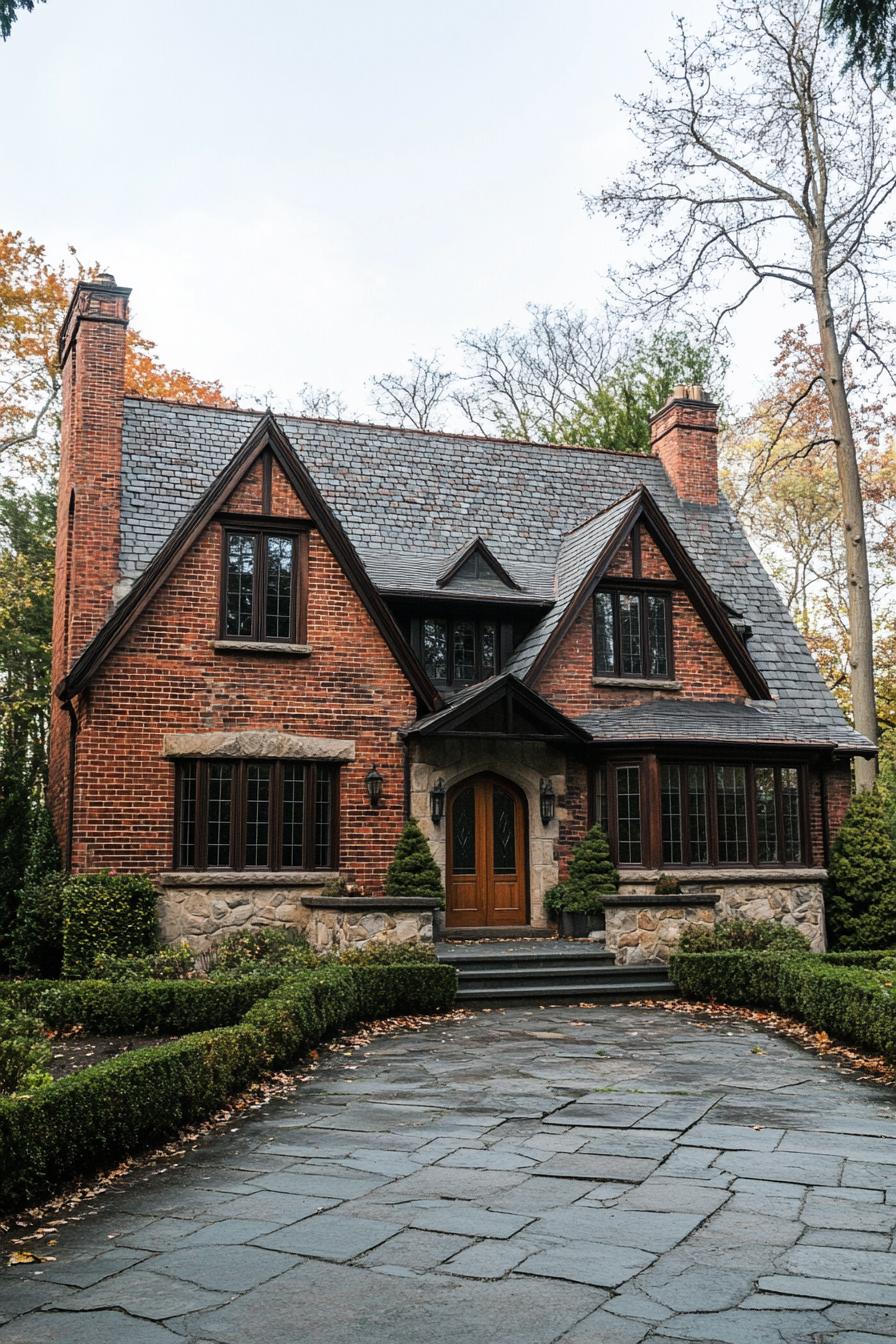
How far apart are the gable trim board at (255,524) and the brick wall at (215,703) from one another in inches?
5.9

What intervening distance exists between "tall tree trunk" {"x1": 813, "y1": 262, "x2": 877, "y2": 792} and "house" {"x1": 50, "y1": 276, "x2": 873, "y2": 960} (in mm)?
957

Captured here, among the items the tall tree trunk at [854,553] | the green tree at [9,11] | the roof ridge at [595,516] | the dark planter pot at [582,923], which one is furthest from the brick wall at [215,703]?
the green tree at [9,11]

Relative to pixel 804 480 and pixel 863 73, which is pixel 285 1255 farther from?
pixel 804 480

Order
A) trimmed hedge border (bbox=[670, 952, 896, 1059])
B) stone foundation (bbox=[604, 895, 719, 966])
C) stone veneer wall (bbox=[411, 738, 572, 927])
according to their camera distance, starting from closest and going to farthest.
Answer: trimmed hedge border (bbox=[670, 952, 896, 1059]) < stone foundation (bbox=[604, 895, 719, 966]) < stone veneer wall (bbox=[411, 738, 572, 927])

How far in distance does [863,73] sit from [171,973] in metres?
11.2

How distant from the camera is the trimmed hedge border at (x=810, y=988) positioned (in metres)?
10.3

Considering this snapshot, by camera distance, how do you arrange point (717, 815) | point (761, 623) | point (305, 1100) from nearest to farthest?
point (305, 1100), point (717, 815), point (761, 623)

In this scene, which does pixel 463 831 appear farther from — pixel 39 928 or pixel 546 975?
pixel 39 928

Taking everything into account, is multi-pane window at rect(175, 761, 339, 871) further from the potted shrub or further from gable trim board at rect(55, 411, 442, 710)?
the potted shrub

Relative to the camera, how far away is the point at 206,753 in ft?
50.9

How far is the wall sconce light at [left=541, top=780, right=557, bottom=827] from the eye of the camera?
17141 mm

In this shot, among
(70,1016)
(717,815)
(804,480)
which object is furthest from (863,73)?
(804,480)

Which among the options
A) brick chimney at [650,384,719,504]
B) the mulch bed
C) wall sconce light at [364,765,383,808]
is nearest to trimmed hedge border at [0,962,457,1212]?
the mulch bed

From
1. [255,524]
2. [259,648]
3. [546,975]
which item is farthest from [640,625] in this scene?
[546,975]
